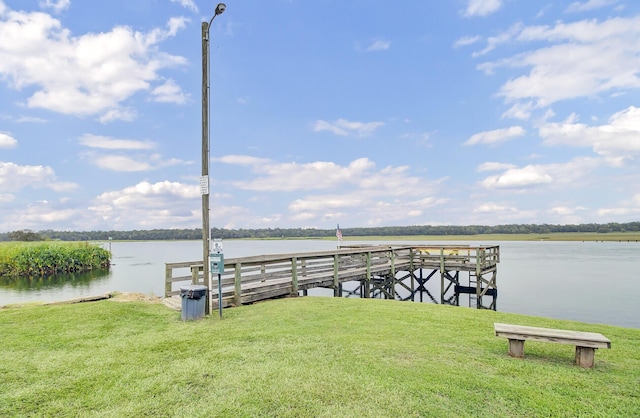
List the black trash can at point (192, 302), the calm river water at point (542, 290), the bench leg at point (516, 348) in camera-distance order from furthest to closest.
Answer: the calm river water at point (542, 290) → the black trash can at point (192, 302) → the bench leg at point (516, 348)

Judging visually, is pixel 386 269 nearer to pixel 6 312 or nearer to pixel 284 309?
pixel 284 309

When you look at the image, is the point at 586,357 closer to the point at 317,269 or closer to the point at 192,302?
the point at 192,302

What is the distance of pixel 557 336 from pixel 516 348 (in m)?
0.63

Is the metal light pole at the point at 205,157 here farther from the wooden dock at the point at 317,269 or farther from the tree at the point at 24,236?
the tree at the point at 24,236

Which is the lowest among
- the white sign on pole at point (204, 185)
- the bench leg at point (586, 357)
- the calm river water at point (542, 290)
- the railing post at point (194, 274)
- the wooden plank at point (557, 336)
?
the calm river water at point (542, 290)

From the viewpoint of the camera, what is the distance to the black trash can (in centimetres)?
788

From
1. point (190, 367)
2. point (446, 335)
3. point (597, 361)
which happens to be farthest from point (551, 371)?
point (190, 367)

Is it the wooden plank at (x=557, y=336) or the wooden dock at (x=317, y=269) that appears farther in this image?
the wooden dock at (x=317, y=269)

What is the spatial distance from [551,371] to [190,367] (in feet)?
15.5

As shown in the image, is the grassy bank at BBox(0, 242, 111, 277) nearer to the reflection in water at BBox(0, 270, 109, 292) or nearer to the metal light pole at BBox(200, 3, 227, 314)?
the reflection in water at BBox(0, 270, 109, 292)

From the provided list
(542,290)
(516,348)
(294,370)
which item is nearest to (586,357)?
(516,348)

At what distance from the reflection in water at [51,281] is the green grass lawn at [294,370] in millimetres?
20045

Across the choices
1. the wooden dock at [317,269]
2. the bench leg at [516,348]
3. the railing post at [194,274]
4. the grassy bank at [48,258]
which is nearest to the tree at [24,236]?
the grassy bank at [48,258]

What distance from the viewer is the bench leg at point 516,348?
555 centimetres
